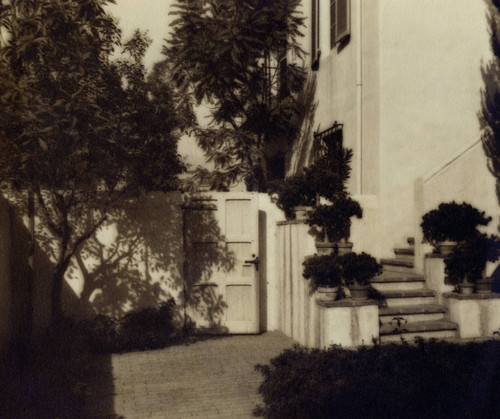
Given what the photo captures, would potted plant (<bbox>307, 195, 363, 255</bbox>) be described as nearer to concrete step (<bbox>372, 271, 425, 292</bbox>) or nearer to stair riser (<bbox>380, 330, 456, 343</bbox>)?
concrete step (<bbox>372, 271, 425, 292</bbox>)

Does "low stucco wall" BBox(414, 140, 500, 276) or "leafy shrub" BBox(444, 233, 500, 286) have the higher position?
"low stucco wall" BBox(414, 140, 500, 276)

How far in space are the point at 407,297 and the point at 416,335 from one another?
2.06 ft

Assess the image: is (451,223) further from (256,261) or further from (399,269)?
(256,261)

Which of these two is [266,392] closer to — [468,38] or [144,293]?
[144,293]

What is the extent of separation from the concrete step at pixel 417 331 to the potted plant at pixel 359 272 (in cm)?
56

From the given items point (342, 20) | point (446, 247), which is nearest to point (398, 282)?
point (446, 247)

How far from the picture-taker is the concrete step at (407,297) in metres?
7.03

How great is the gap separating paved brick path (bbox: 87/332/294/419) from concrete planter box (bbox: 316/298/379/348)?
0.99 meters

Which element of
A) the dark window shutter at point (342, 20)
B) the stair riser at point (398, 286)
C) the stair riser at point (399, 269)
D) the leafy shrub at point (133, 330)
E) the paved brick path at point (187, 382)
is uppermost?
the dark window shutter at point (342, 20)

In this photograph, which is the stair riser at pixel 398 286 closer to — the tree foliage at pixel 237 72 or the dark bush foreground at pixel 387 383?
the dark bush foreground at pixel 387 383

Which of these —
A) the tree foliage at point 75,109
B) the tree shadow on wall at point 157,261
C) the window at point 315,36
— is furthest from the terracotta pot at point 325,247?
the window at point 315,36

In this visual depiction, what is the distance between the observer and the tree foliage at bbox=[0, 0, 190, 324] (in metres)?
5.65

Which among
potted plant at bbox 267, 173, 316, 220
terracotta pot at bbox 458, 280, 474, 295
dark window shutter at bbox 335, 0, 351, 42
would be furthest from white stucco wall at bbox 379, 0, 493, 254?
terracotta pot at bbox 458, 280, 474, 295

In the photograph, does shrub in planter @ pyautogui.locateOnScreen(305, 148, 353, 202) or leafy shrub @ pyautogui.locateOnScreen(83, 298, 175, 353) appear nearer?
leafy shrub @ pyautogui.locateOnScreen(83, 298, 175, 353)
